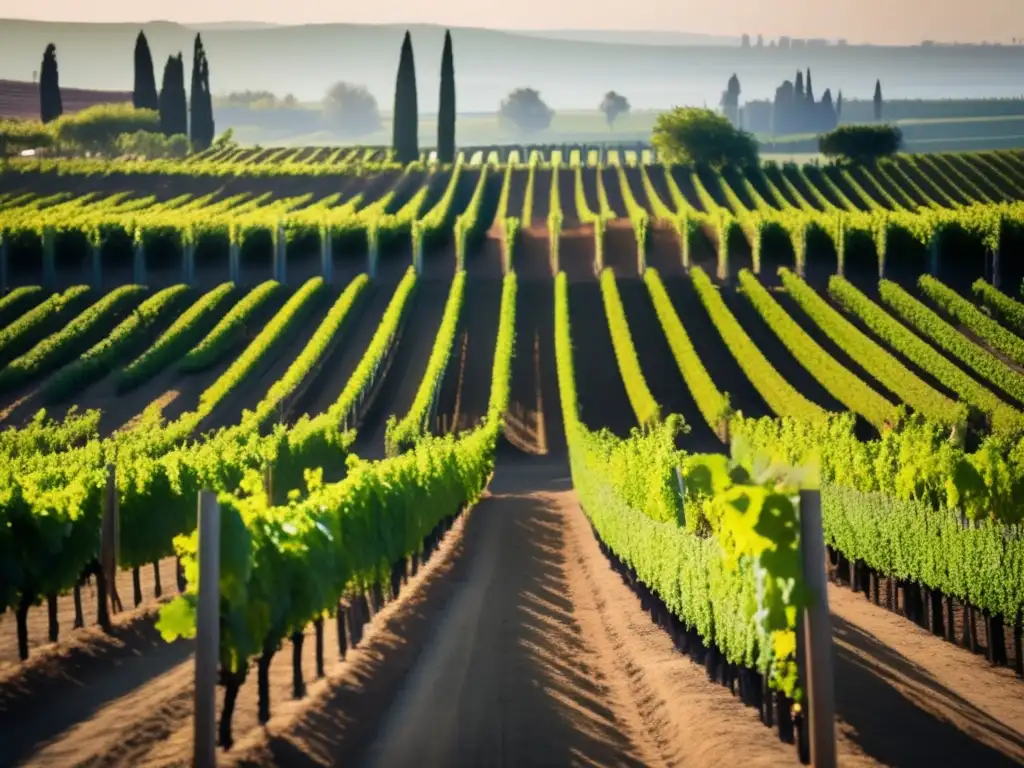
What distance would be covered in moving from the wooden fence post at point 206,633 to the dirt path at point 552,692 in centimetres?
259

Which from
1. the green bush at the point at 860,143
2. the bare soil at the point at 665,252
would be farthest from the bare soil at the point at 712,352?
the green bush at the point at 860,143

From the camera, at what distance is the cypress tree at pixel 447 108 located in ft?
364

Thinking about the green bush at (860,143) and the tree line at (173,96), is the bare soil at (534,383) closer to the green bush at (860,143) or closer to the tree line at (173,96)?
the green bush at (860,143)

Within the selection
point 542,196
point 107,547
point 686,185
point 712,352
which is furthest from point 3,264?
point 107,547

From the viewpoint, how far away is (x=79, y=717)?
58.3ft

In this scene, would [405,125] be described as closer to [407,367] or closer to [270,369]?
[407,367]

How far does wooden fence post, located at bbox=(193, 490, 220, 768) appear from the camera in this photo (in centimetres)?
1297

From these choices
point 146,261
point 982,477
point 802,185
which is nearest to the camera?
point 982,477

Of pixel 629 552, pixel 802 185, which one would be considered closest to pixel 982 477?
pixel 629 552

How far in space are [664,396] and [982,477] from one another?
37.3 m

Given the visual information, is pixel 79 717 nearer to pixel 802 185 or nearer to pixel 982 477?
pixel 982 477

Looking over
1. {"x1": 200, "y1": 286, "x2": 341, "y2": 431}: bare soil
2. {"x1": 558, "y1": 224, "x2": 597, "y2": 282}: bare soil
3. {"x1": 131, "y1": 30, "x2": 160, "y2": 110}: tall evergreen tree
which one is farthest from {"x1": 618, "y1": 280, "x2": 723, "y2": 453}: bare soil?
{"x1": 131, "y1": 30, "x2": 160, "y2": 110}: tall evergreen tree

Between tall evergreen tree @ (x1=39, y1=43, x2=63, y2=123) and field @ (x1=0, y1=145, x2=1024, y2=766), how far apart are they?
70.2 ft

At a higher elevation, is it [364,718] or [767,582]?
[767,582]
